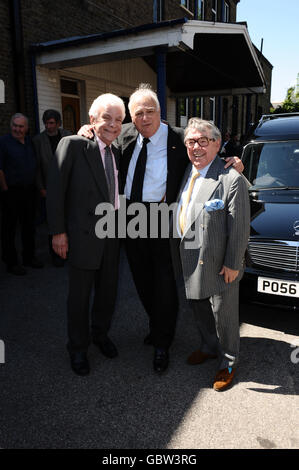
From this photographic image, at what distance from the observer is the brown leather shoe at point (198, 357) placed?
2945 mm

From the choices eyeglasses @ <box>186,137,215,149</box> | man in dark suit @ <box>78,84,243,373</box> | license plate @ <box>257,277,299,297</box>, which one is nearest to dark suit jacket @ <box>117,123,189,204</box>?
man in dark suit @ <box>78,84,243,373</box>

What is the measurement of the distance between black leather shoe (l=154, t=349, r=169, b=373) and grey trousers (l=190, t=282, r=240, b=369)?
1.06 feet

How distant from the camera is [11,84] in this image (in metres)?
7.70

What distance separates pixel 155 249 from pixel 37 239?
437 centimetres

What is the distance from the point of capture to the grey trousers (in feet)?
8.46

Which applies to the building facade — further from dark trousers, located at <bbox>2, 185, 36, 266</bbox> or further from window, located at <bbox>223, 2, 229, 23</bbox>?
window, located at <bbox>223, 2, 229, 23</bbox>

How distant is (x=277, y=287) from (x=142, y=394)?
141 cm

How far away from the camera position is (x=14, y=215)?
5027 millimetres

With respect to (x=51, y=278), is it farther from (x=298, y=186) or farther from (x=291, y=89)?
(x=291, y=89)

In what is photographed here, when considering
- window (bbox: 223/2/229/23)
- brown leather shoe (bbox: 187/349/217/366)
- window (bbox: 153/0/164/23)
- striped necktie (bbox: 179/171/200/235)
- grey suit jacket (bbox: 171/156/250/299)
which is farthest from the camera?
window (bbox: 223/2/229/23)

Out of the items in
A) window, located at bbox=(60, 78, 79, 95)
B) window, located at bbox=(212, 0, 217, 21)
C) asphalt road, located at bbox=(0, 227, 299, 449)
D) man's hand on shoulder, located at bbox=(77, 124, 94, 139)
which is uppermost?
window, located at bbox=(212, 0, 217, 21)

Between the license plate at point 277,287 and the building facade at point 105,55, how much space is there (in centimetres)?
505

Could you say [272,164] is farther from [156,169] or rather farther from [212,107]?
[212,107]
